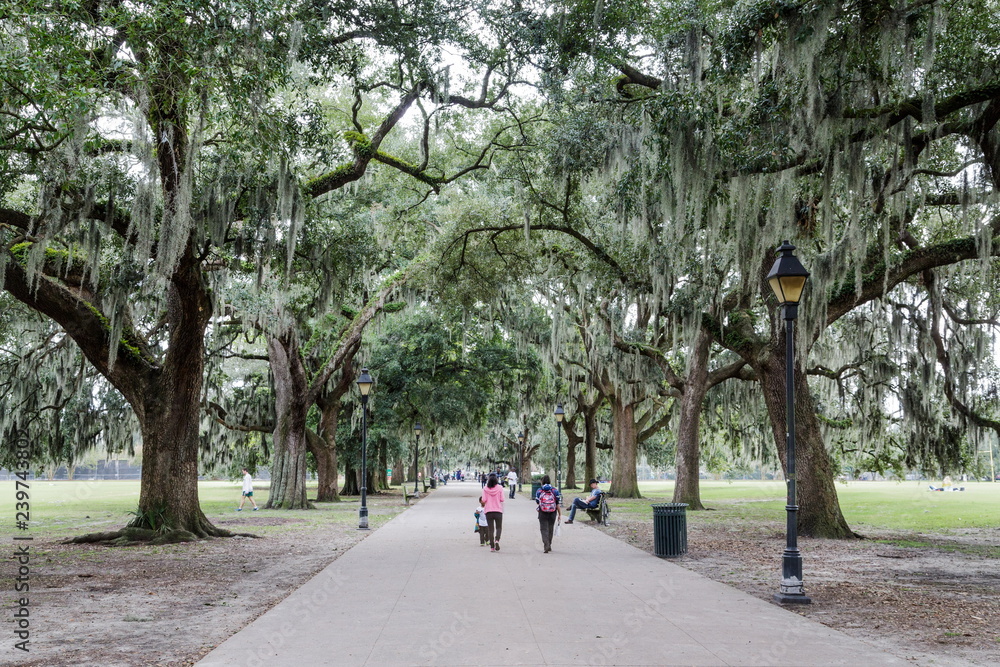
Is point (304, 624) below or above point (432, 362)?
below

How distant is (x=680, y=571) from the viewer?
417 inches

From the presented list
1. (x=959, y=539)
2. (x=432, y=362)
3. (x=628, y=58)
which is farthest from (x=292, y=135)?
(x=432, y=362)

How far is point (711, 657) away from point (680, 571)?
512 cm

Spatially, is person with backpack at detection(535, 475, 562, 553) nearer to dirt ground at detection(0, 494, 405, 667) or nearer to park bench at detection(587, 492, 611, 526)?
dirt ground at detection(0, 494, 405, 667)

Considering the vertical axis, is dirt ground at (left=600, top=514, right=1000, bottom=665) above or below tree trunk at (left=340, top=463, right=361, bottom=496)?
above

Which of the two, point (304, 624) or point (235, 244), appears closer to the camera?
point (304, 624)

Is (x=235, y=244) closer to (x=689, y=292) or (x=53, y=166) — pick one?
(x=53, y=166)

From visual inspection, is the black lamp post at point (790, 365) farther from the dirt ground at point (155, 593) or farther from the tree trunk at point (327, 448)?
the tree trunk at point (327, 448)

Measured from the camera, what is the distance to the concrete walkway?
5.69 m

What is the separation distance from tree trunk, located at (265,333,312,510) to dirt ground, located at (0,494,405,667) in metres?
9.75

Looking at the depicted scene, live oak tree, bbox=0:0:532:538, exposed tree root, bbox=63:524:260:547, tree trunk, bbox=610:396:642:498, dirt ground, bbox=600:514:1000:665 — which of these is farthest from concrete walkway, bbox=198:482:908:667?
tree trunk, bbox=610:396:642:498

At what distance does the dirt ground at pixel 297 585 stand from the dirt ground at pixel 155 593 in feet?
0.05

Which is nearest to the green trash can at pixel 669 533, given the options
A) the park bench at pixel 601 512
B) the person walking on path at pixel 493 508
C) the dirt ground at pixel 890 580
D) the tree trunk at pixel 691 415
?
the dirt ground at pixel 890 580

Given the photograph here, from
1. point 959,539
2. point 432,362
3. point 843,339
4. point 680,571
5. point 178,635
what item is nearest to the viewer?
point 178,635
